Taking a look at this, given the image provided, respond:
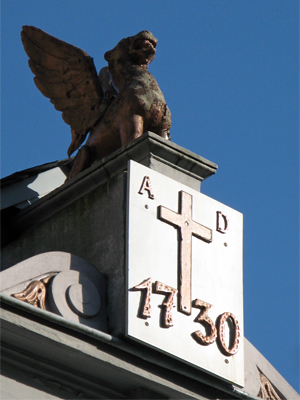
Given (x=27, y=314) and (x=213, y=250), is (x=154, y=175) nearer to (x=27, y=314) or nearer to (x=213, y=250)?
(x=213, y=250)

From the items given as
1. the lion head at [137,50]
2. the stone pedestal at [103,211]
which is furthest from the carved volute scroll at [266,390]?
the lion head at [137,50]

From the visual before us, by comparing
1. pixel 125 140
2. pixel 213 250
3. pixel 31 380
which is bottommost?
pixel 31 380

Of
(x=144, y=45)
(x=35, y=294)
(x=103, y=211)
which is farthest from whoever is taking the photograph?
(x=144, y=45)

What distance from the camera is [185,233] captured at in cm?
886

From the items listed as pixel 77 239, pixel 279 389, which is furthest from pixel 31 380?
pixel 279 389

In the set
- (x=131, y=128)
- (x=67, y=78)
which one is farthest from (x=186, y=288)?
(x=67, y=78)

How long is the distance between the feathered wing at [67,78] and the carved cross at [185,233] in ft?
5.80

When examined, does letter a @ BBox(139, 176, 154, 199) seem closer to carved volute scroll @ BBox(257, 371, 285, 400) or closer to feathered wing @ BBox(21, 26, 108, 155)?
feathered wing @ BBox(21, 26, 108, 155)

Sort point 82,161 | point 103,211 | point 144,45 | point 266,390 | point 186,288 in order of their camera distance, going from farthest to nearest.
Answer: point 144,45 < point 82,161 < point 266,390 < point 103,211 < point 186,288

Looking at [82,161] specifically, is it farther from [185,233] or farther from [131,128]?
[185,233]

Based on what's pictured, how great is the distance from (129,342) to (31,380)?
2.58 feet

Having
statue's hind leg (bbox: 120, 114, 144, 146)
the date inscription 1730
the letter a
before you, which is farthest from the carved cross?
Result: statue's hind leg (bbox: 120, 114, 144, 146)

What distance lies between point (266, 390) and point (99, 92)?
3272 mm

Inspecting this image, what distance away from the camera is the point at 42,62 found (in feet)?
34.7
